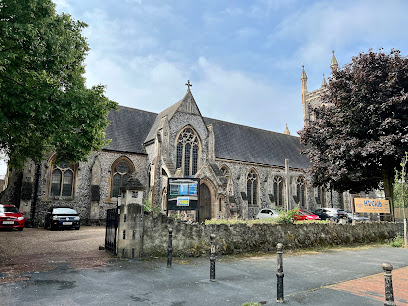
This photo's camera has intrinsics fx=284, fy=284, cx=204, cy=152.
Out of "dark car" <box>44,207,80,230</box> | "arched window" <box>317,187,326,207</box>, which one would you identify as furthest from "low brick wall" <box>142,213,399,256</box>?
"arched window" <box>317,187,326,207</box>

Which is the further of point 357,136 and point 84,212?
point 84,212

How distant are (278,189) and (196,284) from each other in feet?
87.9

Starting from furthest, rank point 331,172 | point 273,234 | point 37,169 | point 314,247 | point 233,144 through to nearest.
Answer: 1. point 233,144
2. point 37,169
3. point 331,172
4. point 314,247
5. point 273,234

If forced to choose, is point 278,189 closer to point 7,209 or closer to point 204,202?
point 204,202

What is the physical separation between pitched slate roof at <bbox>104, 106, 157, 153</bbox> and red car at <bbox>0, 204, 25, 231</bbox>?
26.5 feet

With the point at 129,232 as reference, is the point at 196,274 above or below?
below

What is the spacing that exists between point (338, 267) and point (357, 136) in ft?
43.1

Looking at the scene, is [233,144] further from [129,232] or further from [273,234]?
[129,232]

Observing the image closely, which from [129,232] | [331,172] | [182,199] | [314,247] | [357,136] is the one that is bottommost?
[314,247]

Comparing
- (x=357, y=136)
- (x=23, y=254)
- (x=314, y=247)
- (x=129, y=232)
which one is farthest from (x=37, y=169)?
(x=357, y=136)

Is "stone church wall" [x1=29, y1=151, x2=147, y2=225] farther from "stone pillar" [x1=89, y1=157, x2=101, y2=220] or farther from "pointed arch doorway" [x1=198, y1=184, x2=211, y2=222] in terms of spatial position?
"pointed arch doorway" [x1=198, y1=184, x2=211, y2=222]

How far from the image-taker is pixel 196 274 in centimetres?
742

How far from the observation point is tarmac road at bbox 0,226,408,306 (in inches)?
209

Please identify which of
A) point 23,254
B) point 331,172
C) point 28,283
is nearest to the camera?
point 28,283
